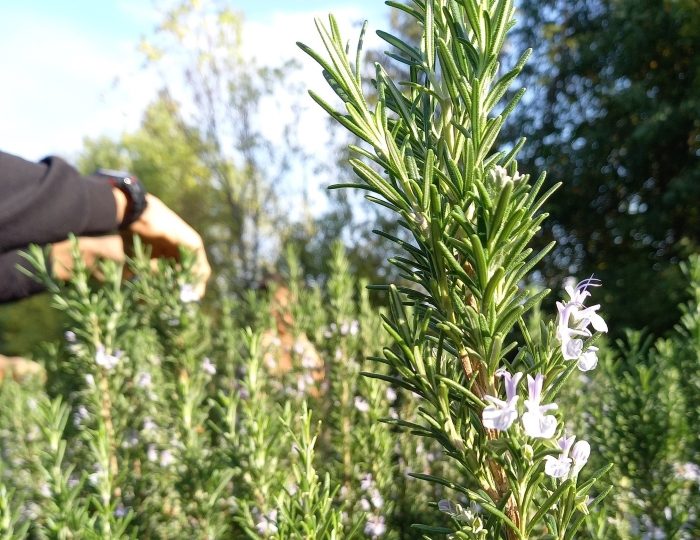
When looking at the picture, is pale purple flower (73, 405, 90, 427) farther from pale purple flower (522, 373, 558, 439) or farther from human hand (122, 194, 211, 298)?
pale purple flower (522, 373, 558, 439)

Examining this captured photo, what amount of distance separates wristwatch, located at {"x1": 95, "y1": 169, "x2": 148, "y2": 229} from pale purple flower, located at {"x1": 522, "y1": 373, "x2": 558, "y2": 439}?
1806mm

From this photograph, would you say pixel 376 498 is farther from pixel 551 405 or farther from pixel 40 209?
pixel 40 209

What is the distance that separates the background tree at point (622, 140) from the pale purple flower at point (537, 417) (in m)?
11.8

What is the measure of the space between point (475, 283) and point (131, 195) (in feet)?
5.68

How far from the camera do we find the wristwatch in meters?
2.18

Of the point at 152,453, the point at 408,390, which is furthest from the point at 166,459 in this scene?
the point at 408,390

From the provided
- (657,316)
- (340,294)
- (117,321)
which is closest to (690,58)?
(657,316)

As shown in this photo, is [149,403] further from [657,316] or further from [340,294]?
[657,316]

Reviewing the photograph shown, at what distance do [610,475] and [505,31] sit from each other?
126cm

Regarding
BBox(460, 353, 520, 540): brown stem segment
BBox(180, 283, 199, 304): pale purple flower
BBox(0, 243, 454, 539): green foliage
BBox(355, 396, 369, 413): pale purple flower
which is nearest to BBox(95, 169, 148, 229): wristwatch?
BBox(0, 243, 454, 539): green foliage

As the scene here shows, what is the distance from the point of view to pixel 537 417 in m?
0.65

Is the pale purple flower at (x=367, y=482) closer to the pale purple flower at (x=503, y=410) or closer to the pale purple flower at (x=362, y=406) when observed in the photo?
the pale purple flower at (x=362, y=406)

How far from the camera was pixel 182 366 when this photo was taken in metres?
1.94

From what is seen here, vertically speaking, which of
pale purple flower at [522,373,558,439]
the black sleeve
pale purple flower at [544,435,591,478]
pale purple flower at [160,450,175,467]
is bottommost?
pale purple flower at [544,435,591,478]
